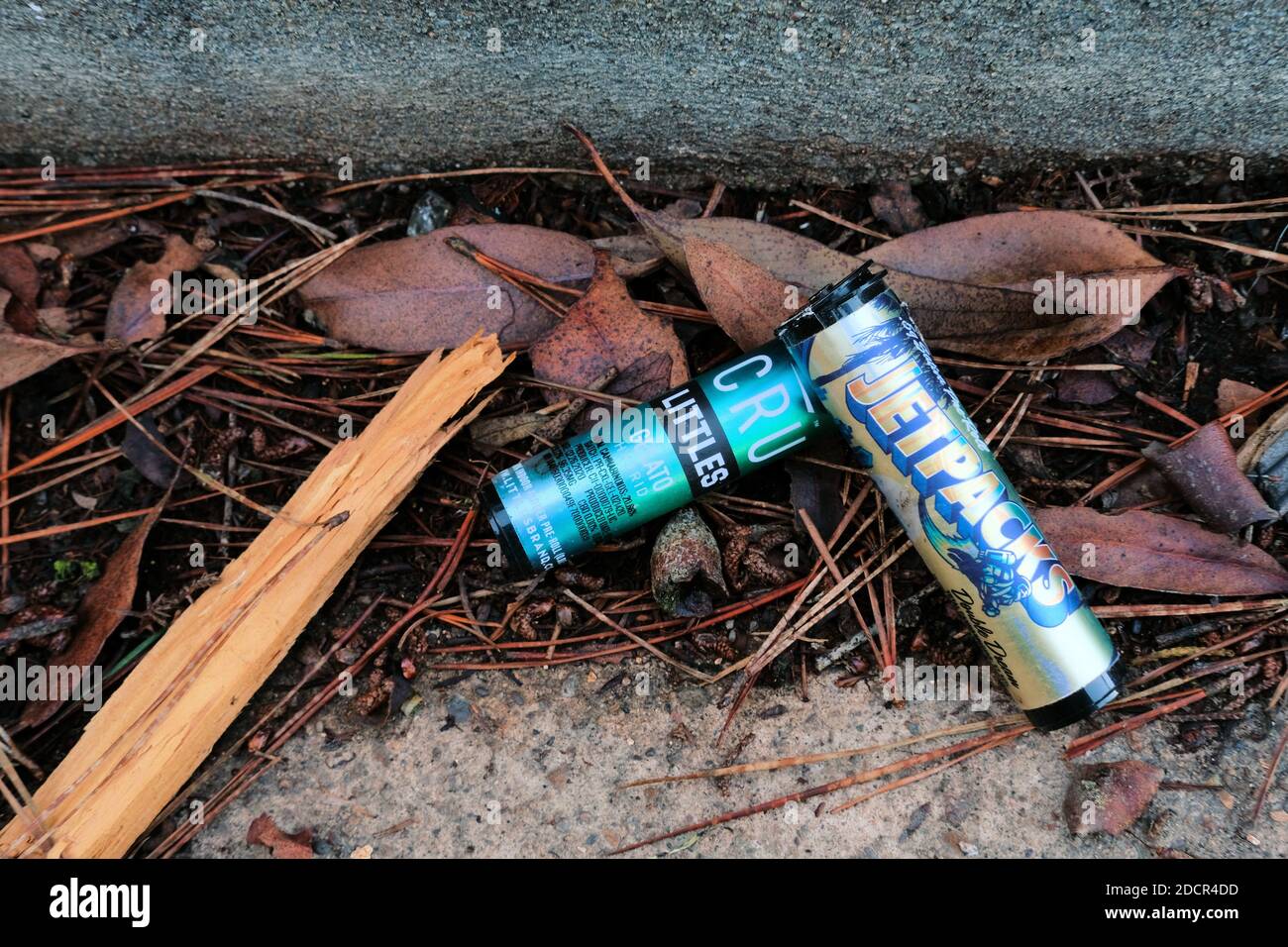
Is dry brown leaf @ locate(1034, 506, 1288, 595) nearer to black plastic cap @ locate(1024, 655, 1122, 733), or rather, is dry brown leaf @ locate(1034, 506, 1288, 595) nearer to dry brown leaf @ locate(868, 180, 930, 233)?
black plastic cap @ locate(1024, 655, 1122, 733)

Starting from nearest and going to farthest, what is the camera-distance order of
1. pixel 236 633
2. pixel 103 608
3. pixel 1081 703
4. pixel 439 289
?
pixel 1081 703, pixel 236 633, pixel 103 608, pixel 439 289

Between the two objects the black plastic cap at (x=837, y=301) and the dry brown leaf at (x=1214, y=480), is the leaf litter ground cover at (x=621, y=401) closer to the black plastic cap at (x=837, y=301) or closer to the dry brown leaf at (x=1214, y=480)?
the dry brown leaf at (x=1214, y=480)

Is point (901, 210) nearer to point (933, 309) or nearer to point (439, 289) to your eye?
point (933, 309)

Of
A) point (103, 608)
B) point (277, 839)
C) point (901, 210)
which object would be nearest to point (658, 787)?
point (277, 839)

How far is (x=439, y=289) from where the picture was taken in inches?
74.4

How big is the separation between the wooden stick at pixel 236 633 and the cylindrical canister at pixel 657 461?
215 mm

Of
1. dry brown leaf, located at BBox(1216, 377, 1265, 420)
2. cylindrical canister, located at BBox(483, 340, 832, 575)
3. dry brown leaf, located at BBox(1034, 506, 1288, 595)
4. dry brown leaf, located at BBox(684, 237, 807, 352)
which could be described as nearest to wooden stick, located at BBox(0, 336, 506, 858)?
cylindrical canister, located at BBox(483, 340, 832, 575)

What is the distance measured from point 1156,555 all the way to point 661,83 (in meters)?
1.34

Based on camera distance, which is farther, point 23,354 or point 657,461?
point 23,354

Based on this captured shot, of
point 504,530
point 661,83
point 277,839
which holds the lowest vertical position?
point 277,839

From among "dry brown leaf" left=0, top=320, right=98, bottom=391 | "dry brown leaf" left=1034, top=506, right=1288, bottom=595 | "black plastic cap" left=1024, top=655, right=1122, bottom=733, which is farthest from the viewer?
"dry brown leaf" left=0, top=320, right=98, bottom=391

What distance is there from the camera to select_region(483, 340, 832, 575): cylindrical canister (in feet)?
5.60

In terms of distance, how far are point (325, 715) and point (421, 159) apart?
120 cm

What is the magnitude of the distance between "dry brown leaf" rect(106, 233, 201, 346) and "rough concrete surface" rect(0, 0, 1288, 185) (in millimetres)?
222
